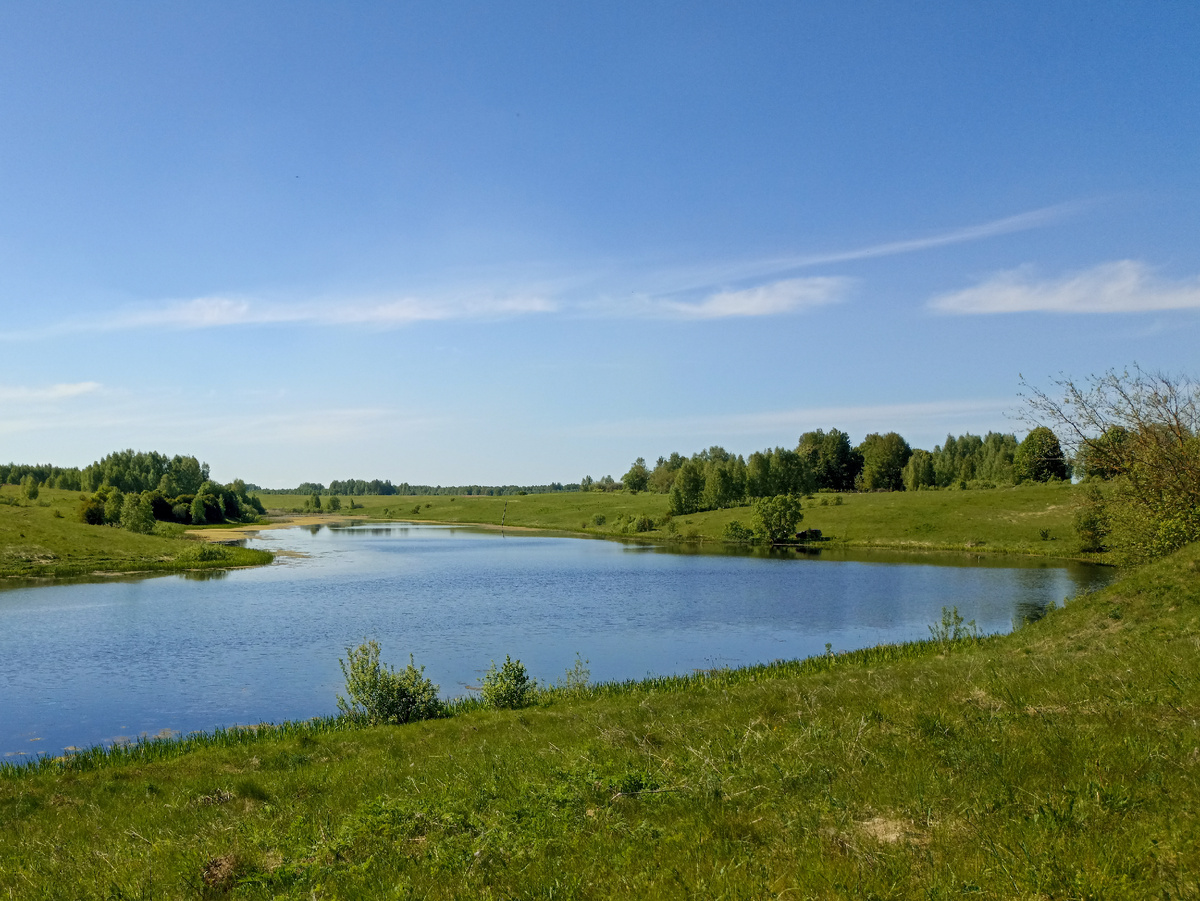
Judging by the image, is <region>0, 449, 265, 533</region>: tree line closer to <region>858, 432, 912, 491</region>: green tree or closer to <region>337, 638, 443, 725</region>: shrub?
<region>337, 638, 443, 725</region>: shrub

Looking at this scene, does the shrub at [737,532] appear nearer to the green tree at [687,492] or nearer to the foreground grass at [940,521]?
the foreground grass at [940,521]

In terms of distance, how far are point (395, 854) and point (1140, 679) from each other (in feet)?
43.7

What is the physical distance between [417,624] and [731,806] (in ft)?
Result: 138

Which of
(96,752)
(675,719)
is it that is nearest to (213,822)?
(675,719)

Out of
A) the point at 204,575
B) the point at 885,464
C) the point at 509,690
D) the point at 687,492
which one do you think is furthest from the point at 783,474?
the point at 509,690

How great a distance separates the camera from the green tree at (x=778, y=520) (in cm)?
11488

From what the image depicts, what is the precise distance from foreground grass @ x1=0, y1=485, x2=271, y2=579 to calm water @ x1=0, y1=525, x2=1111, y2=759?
24.8 ft

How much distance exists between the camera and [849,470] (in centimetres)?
18600

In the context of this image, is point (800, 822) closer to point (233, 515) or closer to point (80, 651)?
point (80, 651)

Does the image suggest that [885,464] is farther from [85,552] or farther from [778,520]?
[85,552]

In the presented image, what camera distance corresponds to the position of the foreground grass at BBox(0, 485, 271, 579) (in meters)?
72.0

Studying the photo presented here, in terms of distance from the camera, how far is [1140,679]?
1359 cm

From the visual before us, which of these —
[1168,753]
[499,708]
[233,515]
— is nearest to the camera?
[1168,753]

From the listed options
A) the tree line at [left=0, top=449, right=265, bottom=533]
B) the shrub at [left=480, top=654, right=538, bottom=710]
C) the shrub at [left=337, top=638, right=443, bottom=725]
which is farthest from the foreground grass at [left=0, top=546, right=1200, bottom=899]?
the tree line at [left=0, top=449, right=265, bottom=533]
